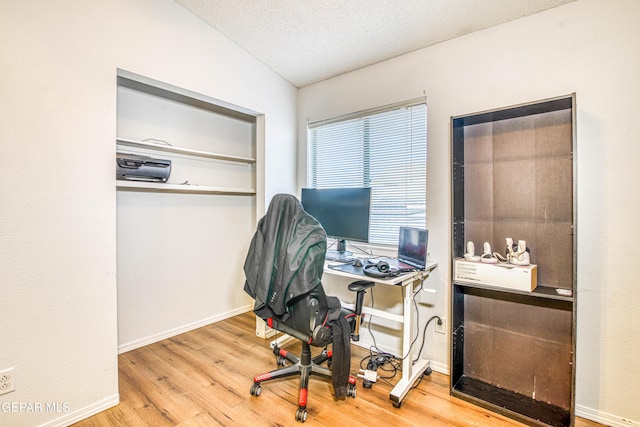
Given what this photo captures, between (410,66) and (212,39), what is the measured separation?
1649mm

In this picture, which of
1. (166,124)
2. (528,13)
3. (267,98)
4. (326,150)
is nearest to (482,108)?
(528,13)

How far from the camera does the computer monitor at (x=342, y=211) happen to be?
2.38m

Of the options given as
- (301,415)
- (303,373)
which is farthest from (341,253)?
(301,415)

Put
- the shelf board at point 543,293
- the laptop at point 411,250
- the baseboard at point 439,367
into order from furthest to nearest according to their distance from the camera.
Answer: the baseboard at point 439,367, the laptop at point 411,250, the shelf board at point 543,293

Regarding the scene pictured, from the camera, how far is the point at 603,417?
1.71 meters

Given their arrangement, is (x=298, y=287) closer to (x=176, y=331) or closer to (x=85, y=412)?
(x=85, y=412)

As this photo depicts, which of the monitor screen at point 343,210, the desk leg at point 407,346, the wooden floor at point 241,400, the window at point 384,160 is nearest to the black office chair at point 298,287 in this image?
the wooden floor at point 241,400

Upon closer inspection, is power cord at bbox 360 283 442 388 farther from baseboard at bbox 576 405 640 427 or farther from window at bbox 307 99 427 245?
baseboard at bbox 576 405 640 427

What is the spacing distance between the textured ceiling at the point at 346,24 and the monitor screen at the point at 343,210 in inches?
46.7

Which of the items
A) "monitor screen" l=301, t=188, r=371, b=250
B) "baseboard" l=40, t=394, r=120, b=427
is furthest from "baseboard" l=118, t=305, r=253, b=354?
"monitor screen" l=301, t=188, r=371, b=250

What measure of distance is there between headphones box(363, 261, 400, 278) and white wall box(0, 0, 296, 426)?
1636mm

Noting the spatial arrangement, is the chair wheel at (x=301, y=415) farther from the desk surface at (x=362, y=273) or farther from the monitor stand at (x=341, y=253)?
the monitor stand at (x=341, y=253)

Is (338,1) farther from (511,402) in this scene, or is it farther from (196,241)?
(511,402)

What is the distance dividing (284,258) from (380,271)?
635mm
